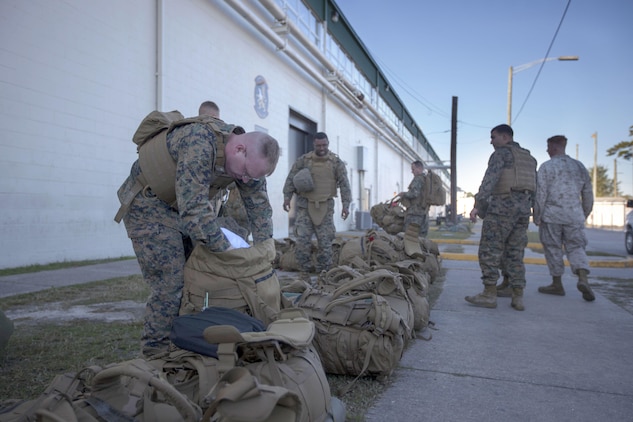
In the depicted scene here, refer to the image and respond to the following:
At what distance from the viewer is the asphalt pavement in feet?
6.68

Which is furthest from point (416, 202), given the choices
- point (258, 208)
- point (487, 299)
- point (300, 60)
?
point (300, 60)

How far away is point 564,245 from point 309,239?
126 inches

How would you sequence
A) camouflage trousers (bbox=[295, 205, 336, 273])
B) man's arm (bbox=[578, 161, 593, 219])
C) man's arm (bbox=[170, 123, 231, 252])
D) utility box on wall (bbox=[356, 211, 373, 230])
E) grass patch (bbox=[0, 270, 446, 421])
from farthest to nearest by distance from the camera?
utility box on wall (bbox=[356, 211, 373, 230]) < camouflage trousers (bbox=[295, 205, 336, 273]) < man's arm (bbox=[578, 161, 593, 219]) < grass patch (bbox=[0, 270, 446, 421]) < man's arm (bbox=[170, 123, 231, 252])

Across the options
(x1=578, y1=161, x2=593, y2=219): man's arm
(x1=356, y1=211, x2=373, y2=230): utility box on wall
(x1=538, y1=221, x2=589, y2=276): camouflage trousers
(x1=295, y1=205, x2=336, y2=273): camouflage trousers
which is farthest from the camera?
(x1=356, y1=211, x2=373, y2=230): utility box on wall

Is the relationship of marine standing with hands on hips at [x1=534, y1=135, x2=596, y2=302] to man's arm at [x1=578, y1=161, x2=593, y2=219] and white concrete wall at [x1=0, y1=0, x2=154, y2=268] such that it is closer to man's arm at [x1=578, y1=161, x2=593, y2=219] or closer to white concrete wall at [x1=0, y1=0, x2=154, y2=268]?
man's arm at [x1=578, y1=161, x2=593, y2=219]

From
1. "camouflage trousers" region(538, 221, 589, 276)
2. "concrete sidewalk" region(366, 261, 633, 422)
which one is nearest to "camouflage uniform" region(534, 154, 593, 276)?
"camouflage trousers" region(538, 221, 589, 276)

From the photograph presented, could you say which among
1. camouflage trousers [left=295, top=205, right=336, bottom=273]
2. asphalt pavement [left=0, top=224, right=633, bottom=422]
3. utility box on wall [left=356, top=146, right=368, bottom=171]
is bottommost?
asphalt pavement [left=0, top=224, right=633, bottom=422]

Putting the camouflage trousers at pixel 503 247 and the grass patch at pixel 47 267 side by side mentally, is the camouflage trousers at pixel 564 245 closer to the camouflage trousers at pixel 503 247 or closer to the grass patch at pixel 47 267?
the camouflage trousers at pixel 503 247

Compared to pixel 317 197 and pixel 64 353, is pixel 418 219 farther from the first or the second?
pixel 64 353

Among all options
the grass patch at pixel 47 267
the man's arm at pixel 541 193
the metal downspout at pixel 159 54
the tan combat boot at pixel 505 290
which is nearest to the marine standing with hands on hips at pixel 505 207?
the tan combat boot at pixel 505 290

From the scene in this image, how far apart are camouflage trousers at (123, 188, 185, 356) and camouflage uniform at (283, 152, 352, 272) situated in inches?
141

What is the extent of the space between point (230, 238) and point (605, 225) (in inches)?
1653

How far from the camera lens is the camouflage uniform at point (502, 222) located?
4410 millimetres

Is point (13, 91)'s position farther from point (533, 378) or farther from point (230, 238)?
point (533, 378)
